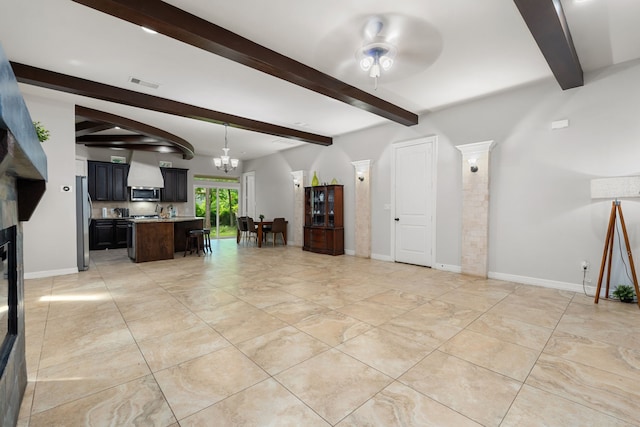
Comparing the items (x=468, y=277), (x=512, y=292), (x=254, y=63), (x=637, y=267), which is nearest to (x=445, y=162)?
(x=468, y=277)

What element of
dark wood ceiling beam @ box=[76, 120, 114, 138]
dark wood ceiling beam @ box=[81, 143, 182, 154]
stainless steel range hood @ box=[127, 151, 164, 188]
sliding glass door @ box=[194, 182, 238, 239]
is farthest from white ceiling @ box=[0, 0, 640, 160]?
sliding glass door @ box=[194, 182, 238, 239]

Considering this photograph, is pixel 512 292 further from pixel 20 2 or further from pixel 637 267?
pixel 20 2

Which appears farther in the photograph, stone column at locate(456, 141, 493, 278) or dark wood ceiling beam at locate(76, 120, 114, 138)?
dark wood ceiling beam at locate(76, 120, 114, 138)

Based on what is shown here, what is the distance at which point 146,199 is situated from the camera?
8.94 m

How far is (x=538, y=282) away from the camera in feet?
14.5

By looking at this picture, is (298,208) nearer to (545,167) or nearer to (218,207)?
(218,207)

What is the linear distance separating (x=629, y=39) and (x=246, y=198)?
1022cm

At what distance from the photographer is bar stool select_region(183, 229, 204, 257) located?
284 inches

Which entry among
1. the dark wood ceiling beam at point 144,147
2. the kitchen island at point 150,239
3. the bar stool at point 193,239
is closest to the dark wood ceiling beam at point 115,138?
the dark wood ceiling beam at point 144,147

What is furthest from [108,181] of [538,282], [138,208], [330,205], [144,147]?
[538,282]

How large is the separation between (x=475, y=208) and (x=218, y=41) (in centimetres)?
449

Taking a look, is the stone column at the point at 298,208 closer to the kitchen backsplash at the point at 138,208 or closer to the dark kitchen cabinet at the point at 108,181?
the kitchen backsplash at the point at 138,208

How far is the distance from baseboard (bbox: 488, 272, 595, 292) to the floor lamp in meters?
0.37

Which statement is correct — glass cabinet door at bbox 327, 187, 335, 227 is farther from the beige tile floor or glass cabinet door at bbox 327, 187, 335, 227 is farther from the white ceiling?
the beige tile floor
